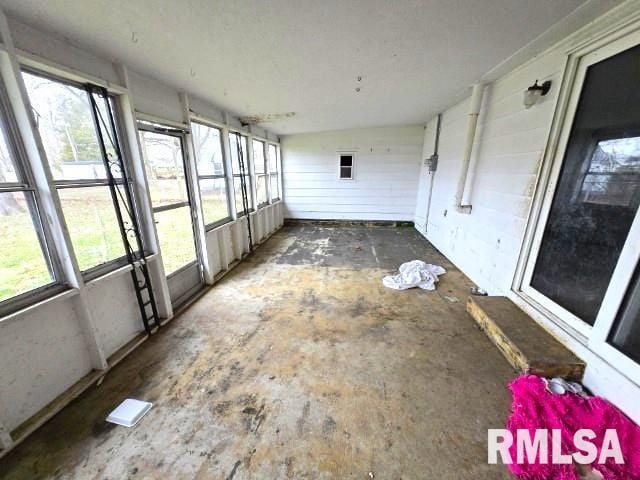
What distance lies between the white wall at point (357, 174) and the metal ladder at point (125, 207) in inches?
213

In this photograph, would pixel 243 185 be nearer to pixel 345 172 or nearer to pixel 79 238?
pixel 79 238

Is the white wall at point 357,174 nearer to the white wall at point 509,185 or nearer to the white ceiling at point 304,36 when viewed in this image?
the white wall at point 509,185

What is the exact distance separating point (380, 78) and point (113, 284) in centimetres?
351

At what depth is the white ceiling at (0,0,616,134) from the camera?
58.5 inches

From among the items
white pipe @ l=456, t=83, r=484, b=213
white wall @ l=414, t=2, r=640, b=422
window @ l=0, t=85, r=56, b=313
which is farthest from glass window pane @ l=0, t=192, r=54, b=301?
white pipe @ l=456, t=83, r=484, b=213

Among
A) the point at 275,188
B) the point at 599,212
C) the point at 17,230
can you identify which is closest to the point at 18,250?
the point at 17,230

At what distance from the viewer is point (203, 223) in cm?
329

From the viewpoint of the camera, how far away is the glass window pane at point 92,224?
184cm

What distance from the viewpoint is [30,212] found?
1.60 meters

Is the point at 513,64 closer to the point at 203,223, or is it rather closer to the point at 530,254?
the point at 530,254

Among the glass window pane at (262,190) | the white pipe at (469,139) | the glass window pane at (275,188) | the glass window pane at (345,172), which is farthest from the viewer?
the glass window pane at (345,172)

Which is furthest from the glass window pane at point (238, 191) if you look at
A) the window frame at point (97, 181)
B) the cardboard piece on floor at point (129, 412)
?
the cardboard piece on floor at point (129, 412)

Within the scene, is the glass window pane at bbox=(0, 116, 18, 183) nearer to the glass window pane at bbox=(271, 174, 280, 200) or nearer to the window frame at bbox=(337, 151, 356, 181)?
the glass window pane at bbox=(271, 174, 280, 200)

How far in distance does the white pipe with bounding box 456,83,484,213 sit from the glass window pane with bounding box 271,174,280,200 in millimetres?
4769
